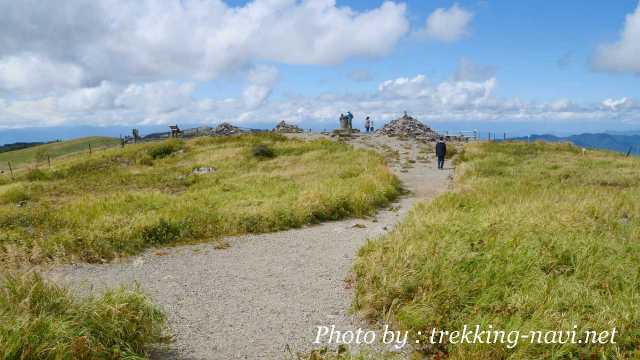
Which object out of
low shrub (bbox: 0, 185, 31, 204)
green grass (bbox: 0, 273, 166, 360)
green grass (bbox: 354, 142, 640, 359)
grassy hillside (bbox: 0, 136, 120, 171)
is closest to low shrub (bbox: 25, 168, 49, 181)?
low shrub (bbox: 0, 185, 31, 204)

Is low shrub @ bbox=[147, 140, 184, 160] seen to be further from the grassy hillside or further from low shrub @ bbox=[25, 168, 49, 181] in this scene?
the grassy hillside

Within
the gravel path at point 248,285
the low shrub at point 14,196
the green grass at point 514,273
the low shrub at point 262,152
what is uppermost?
the low shrub at point 262,152

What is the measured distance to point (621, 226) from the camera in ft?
43.8

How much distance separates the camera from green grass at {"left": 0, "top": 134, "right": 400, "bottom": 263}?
13.1 meters

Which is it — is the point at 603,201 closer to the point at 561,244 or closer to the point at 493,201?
the point at 493,201

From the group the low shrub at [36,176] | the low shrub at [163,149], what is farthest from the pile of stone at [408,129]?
the low shrub at [36,176]

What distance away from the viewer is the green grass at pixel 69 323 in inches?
220

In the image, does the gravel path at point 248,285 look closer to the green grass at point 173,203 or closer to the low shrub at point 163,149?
the green grass at point 173,203

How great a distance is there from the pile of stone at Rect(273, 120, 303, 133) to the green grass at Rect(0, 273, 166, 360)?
58719 mm

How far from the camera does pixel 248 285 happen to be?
10.2m

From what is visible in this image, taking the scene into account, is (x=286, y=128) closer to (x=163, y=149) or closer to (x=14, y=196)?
(x=163, y=149)

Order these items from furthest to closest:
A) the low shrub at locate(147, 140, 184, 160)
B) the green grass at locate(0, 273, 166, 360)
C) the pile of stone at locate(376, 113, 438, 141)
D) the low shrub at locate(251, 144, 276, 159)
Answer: the pile of stone at locate(376, 113, 438, 141), the low shrub at locate(147, 140, 184, 160), the low shrub at locate(251, 144, 276, 159), the green grass at locate(0, 273, 166, 360)

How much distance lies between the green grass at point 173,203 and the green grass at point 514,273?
199 inches

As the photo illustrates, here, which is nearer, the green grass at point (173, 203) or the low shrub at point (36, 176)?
the green grass at point (173, 203)
